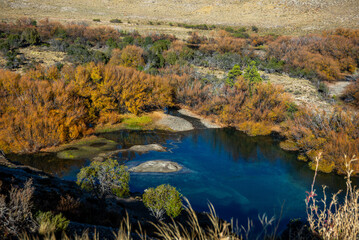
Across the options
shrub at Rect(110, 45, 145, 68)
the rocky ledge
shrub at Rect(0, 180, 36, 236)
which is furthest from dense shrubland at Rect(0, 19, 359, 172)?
shrub at Rect(0, 180, 36, 236)

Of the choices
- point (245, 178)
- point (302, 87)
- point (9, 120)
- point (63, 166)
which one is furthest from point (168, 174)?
point (302, 87)

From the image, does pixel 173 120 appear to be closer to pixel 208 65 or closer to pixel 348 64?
pixel 208 65

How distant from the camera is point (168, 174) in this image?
92.3 ft

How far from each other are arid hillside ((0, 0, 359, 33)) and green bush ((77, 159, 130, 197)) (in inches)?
3977

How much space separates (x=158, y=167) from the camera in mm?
28891

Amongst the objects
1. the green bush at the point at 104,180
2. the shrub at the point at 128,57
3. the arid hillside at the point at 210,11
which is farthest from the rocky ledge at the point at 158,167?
the arid hillside at the point at 210,11

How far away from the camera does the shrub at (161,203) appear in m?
18.7

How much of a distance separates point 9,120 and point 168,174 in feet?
65.1

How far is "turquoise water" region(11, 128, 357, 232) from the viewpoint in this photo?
24328 mm

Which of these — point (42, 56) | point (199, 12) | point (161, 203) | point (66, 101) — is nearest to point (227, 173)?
point (161, 203)

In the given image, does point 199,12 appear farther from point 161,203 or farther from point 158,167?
point 161,203

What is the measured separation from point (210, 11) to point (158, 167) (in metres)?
140

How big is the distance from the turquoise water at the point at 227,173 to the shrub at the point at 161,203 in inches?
193

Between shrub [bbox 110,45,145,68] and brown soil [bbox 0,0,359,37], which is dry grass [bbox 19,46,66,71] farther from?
brown soil [bbox 0,0,359,37]
